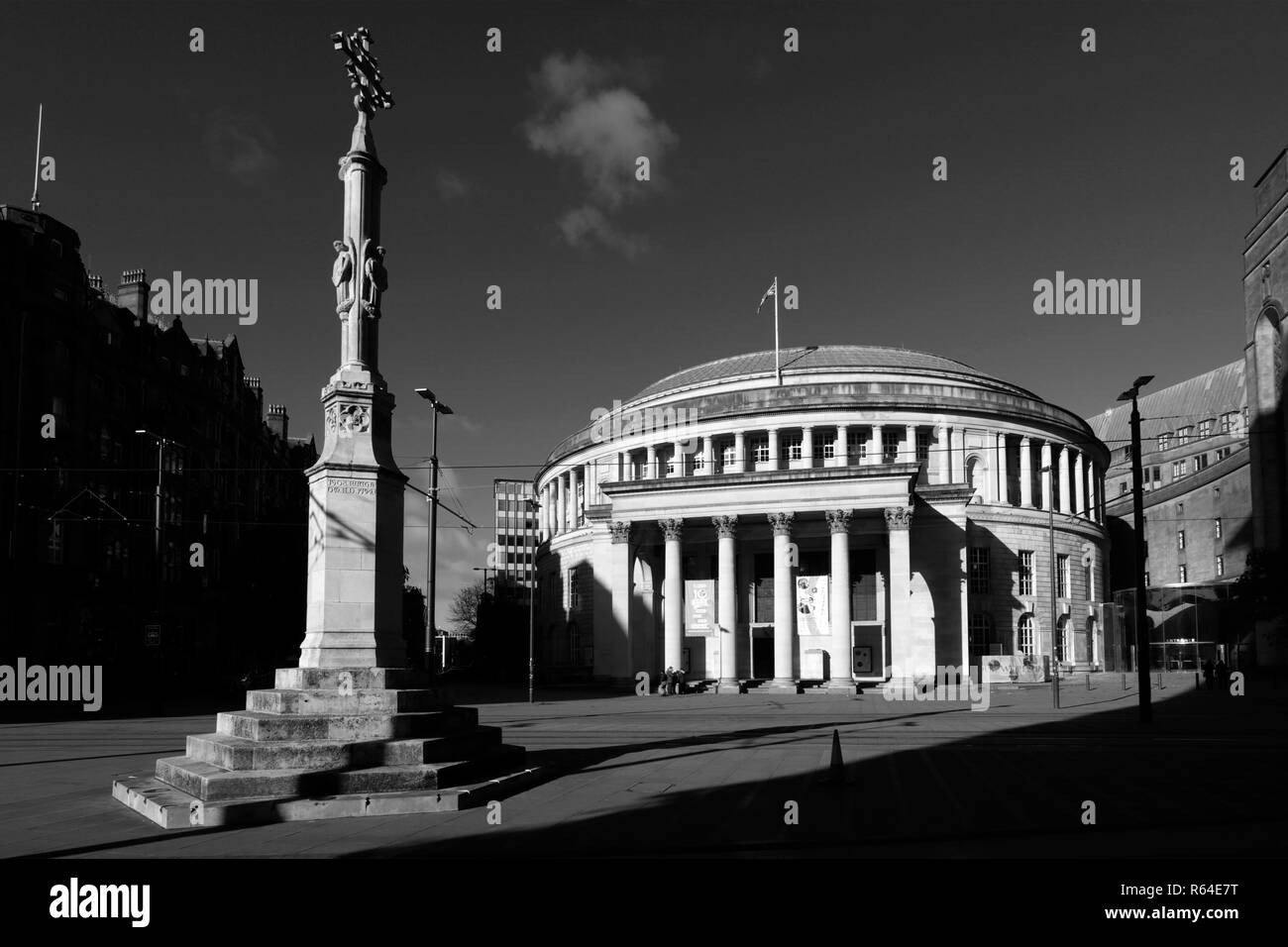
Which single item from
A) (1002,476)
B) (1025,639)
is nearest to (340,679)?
(1025,639)

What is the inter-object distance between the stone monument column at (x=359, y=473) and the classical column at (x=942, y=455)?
62.9m

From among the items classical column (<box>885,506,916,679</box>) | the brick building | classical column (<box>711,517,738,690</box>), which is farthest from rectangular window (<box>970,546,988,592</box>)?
the brick building

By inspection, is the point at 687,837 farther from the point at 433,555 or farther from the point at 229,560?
the point at 229,560

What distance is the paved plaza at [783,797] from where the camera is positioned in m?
11.7

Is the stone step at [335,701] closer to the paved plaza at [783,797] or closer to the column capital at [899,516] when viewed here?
the paved plaza at [783,797]

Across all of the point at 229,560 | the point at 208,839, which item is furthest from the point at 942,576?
the point at 208,839

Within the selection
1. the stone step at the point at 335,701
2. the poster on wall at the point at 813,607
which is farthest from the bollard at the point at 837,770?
the poster on wall at the point at 813,607

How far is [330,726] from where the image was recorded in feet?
48.9

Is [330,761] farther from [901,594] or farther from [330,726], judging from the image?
[901,594]

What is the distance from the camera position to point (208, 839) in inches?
474

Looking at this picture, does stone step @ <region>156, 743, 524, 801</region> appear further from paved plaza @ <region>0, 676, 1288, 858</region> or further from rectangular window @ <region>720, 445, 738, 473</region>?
rectangular window @ <region>720, 445, 738, 473</region>

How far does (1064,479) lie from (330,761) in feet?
256

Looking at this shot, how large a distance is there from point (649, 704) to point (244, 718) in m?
33.5

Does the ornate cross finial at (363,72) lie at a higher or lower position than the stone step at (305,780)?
higher
